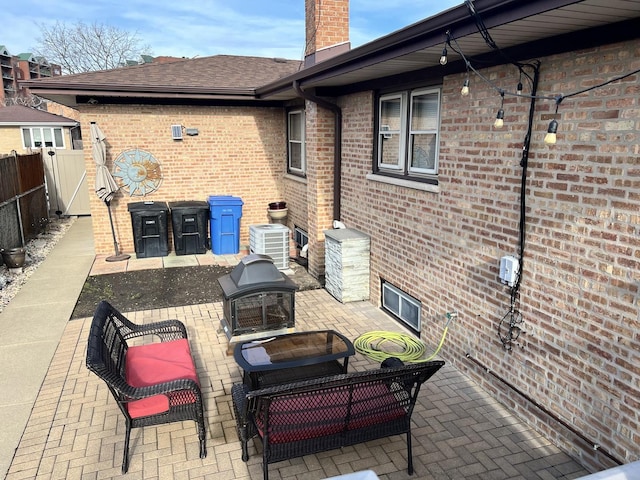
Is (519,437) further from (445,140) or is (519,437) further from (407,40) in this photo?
(407,40)

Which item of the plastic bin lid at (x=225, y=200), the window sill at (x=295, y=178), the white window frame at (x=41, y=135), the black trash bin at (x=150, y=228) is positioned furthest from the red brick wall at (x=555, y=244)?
the white window frame at (x=41, y=135)

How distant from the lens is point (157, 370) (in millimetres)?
4145

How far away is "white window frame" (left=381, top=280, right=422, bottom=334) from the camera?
606 cm

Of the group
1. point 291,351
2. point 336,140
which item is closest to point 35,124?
point 336,140

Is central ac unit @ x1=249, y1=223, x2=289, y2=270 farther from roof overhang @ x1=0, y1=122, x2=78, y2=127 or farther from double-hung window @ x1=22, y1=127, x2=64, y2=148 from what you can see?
double-hung window @ x1=22, y1=127, x2=64, y2=148

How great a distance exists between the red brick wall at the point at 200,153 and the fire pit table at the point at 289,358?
254 inches

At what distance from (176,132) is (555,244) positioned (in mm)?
8219

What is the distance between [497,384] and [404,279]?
1982 mm

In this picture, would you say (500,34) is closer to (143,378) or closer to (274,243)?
(143,378)

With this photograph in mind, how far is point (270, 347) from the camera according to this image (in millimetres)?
4578

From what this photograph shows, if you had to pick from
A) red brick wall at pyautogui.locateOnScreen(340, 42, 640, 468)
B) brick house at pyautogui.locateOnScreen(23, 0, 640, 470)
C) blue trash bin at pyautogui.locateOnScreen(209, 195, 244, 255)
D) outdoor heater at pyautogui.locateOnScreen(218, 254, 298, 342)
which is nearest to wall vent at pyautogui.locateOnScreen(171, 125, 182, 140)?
blue trash bin at pyautogui.locateOnScreen(209, 195, 244, 255)

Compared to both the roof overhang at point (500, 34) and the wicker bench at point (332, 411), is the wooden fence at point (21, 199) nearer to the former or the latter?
the roof overhang at point (500, 34)

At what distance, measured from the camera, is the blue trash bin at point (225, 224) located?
9773 mm

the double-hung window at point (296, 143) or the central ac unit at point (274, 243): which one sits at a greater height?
the double-hung window at point (296, 143)
